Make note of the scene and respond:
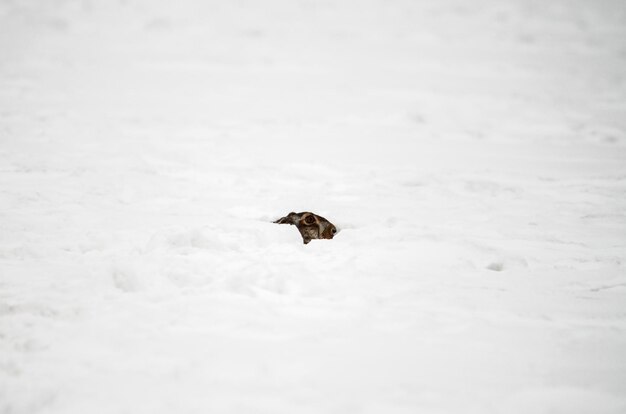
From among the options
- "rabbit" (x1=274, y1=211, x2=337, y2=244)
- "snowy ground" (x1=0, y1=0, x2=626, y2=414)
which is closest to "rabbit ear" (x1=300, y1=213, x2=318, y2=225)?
"rabbit" (x1=274, y1=211, x2=337, y2=244)

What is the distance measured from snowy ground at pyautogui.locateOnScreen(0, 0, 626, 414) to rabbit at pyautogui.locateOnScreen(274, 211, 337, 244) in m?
0.13

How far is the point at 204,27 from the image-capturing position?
40.0 ft

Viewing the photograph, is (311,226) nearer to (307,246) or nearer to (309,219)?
(309,219)

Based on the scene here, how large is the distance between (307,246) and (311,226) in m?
0.24

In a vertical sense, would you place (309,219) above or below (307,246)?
above

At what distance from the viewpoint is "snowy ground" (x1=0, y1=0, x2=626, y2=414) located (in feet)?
5.26

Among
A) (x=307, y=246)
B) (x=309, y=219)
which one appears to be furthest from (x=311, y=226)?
(x=307, y=246)

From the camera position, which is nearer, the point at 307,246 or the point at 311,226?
the point at 307,246

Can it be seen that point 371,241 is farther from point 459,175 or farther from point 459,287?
point 459,175

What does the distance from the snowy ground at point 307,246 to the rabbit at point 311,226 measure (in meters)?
0.13

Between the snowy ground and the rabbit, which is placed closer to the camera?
the snowy ground

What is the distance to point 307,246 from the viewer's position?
2727 mm

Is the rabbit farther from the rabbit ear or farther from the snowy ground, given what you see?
the snowy ground

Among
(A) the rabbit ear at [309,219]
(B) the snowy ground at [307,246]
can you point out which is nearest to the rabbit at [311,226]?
(A) the rabbit ear at [309,219]
